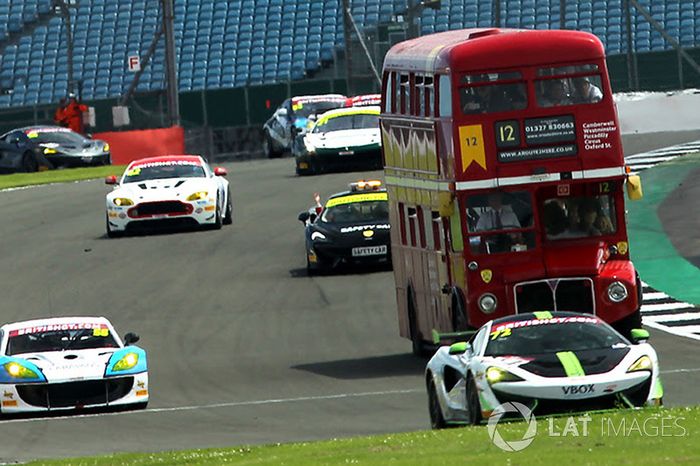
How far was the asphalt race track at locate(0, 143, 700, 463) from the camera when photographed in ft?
59.4

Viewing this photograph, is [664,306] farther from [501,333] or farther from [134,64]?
[134,64]

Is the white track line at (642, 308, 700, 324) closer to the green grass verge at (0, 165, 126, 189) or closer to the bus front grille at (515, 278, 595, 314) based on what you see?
the bus front grille at (515, 278, 595, 314)

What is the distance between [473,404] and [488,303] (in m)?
5.47

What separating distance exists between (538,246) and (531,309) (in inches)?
27.9

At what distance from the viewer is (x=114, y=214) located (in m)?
35.8

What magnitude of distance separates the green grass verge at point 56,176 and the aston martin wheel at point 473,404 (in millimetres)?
32149

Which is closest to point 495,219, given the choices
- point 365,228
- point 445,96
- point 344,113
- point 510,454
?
point 445,96

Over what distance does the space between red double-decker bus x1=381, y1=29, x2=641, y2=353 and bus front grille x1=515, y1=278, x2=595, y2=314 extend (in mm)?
11

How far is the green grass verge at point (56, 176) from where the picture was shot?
4712cm

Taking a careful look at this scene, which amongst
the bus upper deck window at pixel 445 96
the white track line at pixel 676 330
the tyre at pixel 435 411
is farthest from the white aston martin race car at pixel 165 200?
the tyre at pixel 435 411

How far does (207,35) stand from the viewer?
212ft

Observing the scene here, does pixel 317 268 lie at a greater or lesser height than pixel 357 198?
lesser

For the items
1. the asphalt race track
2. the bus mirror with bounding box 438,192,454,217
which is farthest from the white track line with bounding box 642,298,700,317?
the bus mirror with bounding box 438,192,454,217

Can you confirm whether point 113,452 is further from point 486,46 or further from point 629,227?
point 629,227
